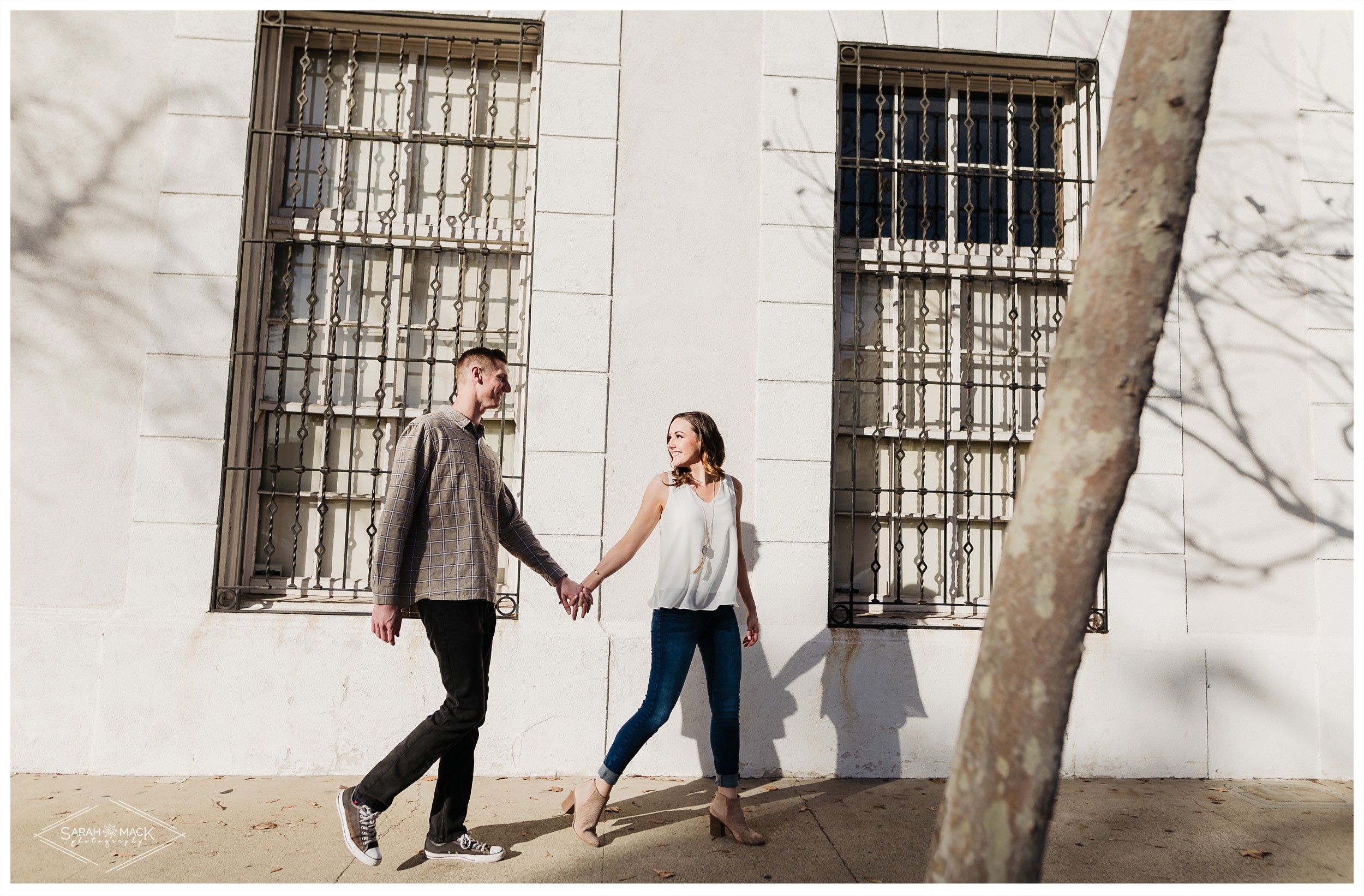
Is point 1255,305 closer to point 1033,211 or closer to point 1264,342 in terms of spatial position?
point 1264,342

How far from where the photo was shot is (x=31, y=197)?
4.55m

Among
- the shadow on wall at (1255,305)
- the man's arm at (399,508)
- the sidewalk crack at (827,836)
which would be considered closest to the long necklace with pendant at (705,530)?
the man's arm at (399,508)

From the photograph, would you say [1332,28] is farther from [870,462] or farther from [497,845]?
[497,845]

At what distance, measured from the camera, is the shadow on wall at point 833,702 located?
451 centimetres

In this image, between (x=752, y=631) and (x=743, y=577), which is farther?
(x=752, y=631)

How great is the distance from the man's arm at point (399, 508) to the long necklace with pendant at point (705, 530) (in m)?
1.11

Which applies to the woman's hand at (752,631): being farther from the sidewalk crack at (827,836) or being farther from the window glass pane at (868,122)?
the window glass pane at (868,122)

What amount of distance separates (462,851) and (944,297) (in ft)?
13.4

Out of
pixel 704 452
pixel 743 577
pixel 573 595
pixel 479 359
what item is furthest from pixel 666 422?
pixel 479 359

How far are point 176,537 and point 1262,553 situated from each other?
242 inches

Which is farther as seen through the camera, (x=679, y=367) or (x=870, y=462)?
(x=870, y=462)

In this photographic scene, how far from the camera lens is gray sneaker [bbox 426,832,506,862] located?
3230 millimetres

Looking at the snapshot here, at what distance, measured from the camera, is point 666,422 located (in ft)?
15.4

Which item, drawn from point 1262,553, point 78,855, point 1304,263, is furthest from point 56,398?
point 1304,263
